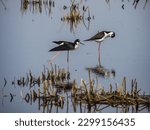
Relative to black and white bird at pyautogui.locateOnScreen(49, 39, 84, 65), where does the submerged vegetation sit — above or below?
below

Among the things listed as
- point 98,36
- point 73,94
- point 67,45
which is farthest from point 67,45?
point 73,94

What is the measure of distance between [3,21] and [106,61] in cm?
78

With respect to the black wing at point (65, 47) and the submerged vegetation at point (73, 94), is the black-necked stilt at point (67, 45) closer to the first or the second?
the black wing at point (65, 47)

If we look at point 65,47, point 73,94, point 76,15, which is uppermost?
point 76,15

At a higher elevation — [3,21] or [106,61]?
[3,21]

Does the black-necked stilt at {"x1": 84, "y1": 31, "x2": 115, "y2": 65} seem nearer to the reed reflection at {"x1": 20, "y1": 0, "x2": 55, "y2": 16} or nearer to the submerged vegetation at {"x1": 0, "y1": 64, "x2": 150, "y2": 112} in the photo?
the submerged vegetation at {"x1": 0, "y1": 64, "x2": 150, "y2": 112}

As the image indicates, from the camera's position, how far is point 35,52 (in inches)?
95.3

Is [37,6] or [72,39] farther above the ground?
[37,6]

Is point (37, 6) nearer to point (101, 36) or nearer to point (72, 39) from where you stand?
point (72, 39)

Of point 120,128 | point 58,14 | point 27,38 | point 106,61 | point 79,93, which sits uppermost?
point 58,14

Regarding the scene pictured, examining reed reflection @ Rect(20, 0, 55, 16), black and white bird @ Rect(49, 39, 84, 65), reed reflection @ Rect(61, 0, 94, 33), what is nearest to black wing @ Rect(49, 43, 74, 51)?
black and white bird @ Rect(49, 39, 84, 65)

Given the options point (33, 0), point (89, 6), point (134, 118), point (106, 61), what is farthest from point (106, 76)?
point (33, 0)

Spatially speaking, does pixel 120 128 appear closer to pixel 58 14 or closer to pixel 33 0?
pixel 58 14

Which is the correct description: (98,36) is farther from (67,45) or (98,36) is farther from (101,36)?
(67,45)
